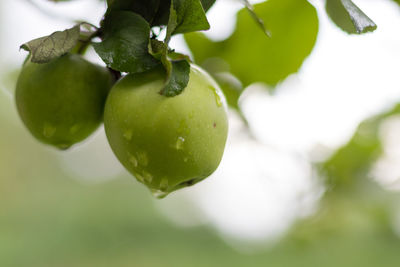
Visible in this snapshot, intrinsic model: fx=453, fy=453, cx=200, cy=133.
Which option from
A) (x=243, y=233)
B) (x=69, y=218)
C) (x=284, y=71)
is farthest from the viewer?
(x=69, y=218)

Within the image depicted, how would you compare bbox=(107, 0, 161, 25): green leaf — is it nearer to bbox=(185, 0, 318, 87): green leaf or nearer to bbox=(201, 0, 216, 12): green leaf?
bbox=(201, 0, 216, 12): green leaf

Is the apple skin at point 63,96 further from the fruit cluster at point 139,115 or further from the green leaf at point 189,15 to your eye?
the green leaf at point 189,15

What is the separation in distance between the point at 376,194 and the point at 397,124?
32 centimetres

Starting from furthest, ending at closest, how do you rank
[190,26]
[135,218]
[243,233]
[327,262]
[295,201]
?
[135,218]
[243,233]
[327,262]
[295,201]
[190,26]

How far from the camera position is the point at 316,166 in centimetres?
143

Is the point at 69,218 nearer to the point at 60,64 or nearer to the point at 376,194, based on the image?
the point at 376,194

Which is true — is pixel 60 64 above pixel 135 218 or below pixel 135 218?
above

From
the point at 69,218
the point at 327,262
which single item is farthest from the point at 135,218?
the point at 327,262

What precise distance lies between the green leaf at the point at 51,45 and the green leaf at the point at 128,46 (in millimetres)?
39

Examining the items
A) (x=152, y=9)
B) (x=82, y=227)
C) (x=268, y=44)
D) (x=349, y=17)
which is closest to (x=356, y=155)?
(x=268, y=44)

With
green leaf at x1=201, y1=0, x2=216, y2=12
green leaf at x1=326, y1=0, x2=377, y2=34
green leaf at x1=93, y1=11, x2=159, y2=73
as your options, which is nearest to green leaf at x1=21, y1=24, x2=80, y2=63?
green leaf at x1=93, y1=11, x2=159, y2=73

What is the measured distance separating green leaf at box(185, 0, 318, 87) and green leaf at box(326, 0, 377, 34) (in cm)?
22

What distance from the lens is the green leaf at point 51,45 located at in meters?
0.54

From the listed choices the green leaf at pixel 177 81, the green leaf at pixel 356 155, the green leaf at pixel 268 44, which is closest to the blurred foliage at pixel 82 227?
the green leaf at pixel 356 155
